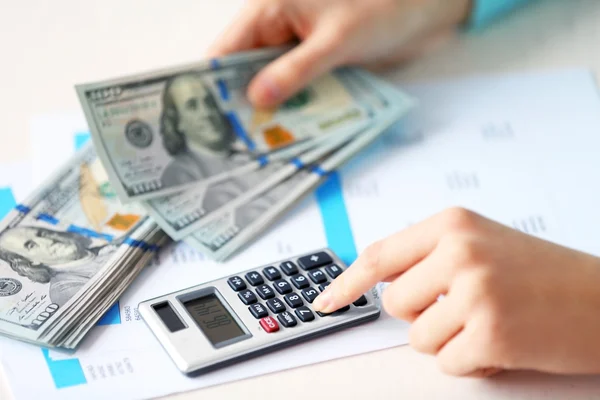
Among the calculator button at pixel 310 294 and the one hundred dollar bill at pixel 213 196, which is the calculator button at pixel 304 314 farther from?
the one hundred dollar bill at pixel 213 196

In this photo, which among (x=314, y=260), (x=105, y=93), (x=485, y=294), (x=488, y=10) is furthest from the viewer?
(x=488, y=10)

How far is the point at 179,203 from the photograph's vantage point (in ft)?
2.13

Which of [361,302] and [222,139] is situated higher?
[222,139]

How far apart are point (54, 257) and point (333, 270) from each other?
21 cm

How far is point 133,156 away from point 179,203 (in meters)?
0.06

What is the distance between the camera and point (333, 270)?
579 millimetres

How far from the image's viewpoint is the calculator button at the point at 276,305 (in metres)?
0.54

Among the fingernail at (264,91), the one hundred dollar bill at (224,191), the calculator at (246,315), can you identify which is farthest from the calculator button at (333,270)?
the fingernail at (264,91)

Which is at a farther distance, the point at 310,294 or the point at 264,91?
the point at 264,91

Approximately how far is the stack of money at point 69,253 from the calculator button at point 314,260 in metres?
0.12

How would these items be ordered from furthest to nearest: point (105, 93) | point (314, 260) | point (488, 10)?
point (488, 10), point (105, 93), point (314, 260)

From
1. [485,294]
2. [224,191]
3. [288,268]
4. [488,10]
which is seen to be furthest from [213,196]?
[488,10]

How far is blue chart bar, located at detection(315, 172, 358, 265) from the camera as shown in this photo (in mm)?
622

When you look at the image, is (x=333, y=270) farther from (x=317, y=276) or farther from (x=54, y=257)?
(x=54, y=257)
